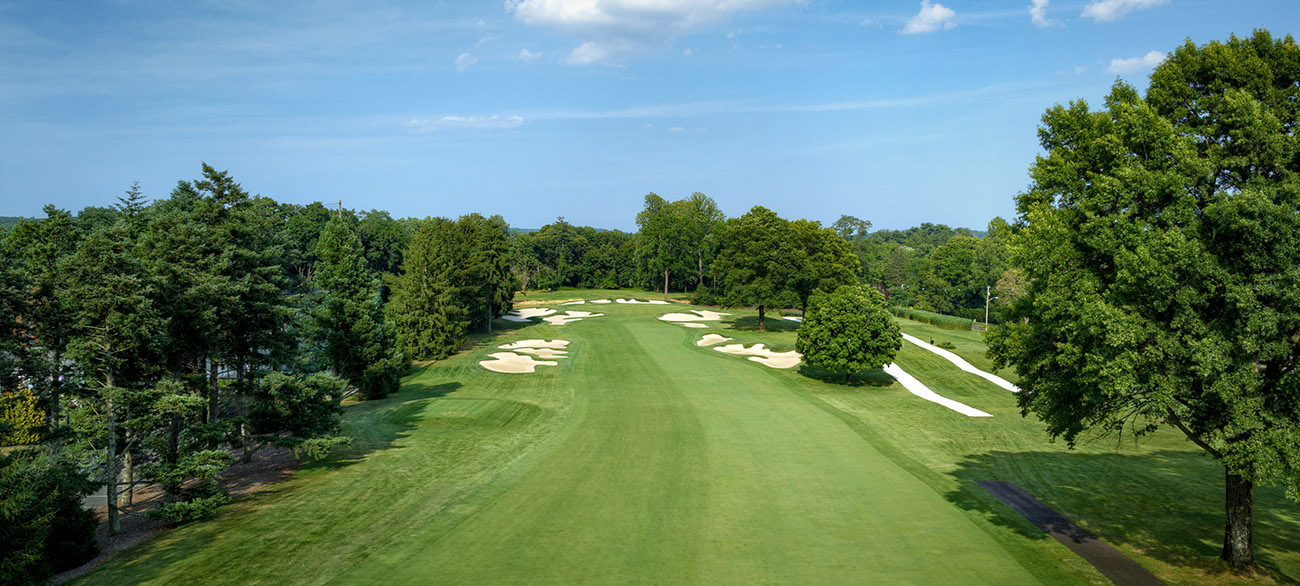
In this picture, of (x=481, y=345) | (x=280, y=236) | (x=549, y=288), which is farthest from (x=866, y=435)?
(x=549, y=288)

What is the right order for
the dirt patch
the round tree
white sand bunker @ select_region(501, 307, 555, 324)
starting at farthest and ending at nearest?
white sand bunker @ select_region(501, 307, 555, 324) → the round tree → the dirt patch

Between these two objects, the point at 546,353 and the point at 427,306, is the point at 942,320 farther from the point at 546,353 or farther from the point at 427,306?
the point at 427,306

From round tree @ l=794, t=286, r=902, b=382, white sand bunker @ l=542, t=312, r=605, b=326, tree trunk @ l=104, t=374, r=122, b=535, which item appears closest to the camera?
tree trunk @ l=104, t=374, r=122, b=535

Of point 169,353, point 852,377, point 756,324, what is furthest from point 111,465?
point 756,324

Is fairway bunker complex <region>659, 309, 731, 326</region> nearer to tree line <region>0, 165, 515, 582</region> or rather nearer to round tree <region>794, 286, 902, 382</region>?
round tree <region>794, 286, 902, 382</region>

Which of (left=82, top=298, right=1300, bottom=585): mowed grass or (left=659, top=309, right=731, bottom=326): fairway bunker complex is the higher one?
(left=659, top=309, right=731, bottom=326): fairway bunker complex

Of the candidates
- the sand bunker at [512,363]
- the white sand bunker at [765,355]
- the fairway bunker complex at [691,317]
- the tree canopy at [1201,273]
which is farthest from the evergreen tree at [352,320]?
the fairway bunker complex at [691,317]

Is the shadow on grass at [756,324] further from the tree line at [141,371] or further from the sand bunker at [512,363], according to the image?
the tree line at [141,371]

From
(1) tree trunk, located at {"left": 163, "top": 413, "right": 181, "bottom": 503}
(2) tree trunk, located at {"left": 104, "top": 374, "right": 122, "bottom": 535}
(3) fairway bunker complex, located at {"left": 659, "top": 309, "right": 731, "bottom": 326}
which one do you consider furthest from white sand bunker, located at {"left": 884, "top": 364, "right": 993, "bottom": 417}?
(2) tree trunk, located at {"left": 104, "top": 374, "right": 122, "bottom": 535}
